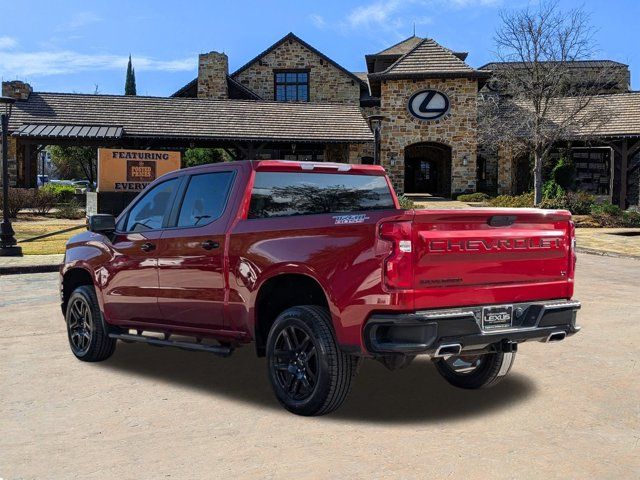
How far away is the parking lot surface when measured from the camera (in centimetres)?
405

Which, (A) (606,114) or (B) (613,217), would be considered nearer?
(B) (613,217)

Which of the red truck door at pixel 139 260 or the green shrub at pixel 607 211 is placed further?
the green shrub at pixel 607 211

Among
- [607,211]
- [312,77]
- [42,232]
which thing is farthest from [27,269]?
[312,77]

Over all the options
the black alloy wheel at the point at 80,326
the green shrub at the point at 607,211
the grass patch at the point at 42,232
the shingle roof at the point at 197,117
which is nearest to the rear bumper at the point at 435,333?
the black alloy wheel at the point at 80,326

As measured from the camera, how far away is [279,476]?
3873 mm

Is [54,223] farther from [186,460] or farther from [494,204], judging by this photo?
[186,460]

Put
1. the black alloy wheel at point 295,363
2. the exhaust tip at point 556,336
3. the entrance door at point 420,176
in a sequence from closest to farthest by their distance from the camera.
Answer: the black alloy wheel at point 295,363, the exhaust tip at point 556,336, the entrance door at point 420,176

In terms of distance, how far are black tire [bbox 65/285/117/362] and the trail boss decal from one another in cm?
318

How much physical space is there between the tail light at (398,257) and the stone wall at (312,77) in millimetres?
42142

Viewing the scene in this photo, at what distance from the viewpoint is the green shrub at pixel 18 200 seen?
96.3ft

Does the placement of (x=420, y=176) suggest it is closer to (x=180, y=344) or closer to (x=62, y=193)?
(x=62, y=193)

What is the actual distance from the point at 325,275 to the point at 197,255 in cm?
143

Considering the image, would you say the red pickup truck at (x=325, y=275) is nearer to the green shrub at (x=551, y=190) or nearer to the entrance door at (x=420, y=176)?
the green shrub at (x=551, y=190)

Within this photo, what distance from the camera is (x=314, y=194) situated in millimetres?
6062
